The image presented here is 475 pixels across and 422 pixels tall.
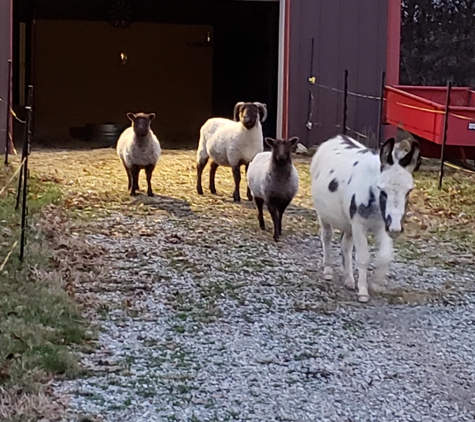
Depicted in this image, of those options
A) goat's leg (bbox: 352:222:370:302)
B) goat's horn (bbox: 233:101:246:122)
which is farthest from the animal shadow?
goat's leg (bbox: 352:222:370:302)

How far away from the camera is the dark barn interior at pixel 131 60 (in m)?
19.6

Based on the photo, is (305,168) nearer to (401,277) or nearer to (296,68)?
(296,68)

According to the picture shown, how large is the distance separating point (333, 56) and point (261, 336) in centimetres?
964

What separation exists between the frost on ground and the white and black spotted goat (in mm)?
284

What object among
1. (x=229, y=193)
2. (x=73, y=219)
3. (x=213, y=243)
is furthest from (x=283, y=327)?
(x=229, y=193)

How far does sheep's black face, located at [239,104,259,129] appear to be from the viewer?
9.79m

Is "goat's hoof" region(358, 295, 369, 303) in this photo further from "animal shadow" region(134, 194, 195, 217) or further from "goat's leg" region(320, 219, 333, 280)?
"animal shadow" region(134, 194, 195, 217)

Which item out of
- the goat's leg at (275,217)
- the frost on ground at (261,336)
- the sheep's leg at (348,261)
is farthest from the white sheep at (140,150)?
the sheep's leg at (348,261)

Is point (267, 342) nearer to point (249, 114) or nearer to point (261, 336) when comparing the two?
point (261, 336)

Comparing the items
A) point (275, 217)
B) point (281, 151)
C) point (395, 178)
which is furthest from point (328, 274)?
point (281, 151)

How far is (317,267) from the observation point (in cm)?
714

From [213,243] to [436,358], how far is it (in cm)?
315

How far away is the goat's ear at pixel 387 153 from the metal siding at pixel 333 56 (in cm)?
858

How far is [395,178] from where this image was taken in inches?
222
